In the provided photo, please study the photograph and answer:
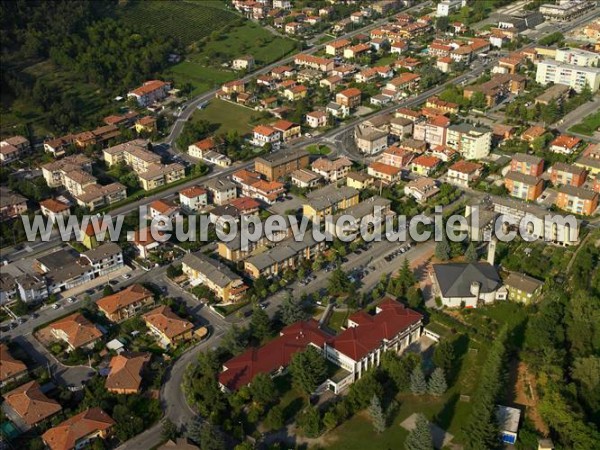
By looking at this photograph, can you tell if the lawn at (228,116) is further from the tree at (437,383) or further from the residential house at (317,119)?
the tree at (437,383)

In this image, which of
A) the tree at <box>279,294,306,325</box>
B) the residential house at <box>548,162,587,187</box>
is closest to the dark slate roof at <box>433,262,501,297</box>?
the tree at <box>279,294,306,325</box>

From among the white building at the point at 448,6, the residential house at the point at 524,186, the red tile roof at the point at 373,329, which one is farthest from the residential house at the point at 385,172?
the white building at the point at 448,6

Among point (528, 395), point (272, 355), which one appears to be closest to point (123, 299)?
point (272, 355)

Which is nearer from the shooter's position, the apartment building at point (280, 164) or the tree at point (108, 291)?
the tree at point (108, 291)

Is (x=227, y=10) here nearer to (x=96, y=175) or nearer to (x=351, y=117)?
(x=351, y=117)

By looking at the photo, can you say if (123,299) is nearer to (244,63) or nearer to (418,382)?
(418,382)

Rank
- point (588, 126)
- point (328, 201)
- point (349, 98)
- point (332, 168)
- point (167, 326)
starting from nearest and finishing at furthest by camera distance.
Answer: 1. point (167, 326)
2. point (328, 201)
3. point (332, 168)
4. point (588, 126)
5. point (349, 98)

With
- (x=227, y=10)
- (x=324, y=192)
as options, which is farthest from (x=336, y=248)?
(x=227, y=10)
